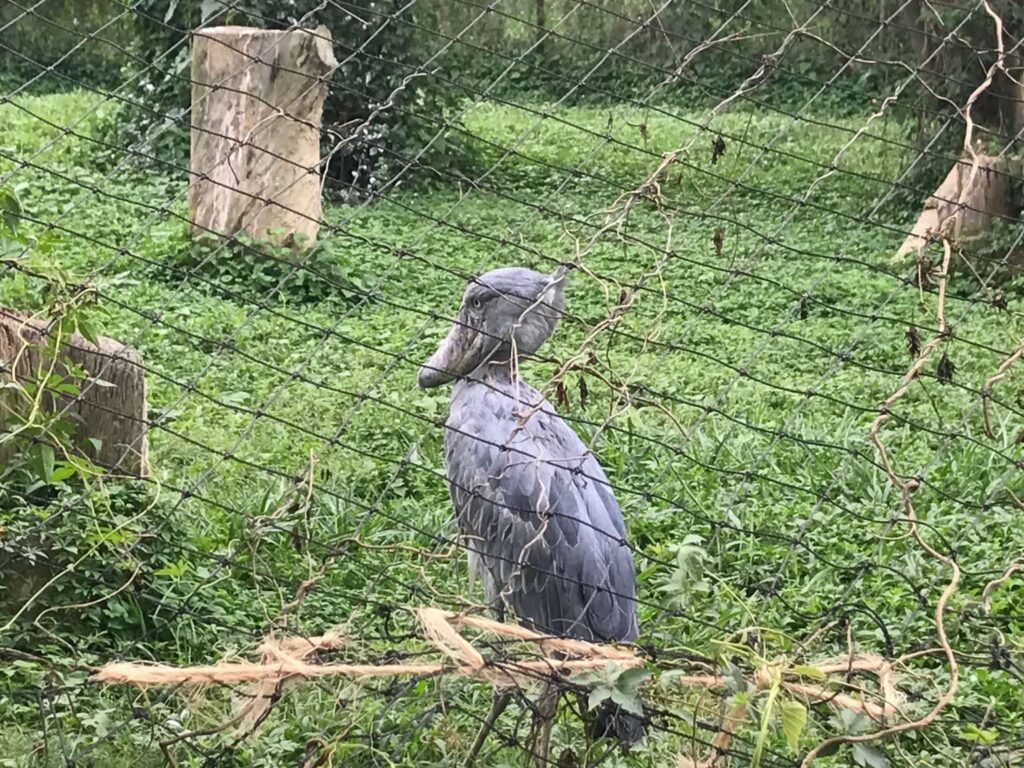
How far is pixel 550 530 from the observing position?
2.74 m

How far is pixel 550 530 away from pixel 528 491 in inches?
3.8

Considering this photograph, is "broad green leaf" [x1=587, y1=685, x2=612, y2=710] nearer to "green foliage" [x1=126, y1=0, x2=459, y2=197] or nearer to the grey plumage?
the grey plumage

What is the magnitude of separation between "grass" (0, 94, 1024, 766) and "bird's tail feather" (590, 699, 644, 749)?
12 cm

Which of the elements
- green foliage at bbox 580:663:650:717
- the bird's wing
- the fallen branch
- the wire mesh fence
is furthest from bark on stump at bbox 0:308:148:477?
green foliage at bbox 580:663:650:717

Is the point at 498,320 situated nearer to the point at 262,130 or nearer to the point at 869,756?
the point at 869,756

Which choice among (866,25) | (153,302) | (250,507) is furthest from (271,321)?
(866,25)

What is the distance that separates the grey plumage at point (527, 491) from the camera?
274 cm

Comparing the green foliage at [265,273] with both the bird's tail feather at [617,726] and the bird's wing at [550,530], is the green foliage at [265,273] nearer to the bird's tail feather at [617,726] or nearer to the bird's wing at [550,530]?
the bird's wing at [550,530]

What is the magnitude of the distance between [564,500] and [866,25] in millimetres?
6269

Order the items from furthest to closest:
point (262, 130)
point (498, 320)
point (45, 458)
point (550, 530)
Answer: point (262, 130), point (498, 320), point (550, 530), point (45, 458)

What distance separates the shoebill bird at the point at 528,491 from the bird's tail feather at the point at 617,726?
0.78 feet

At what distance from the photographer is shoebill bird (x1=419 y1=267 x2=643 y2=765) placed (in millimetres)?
2734

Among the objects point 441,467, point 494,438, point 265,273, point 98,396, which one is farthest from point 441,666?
point 265,273

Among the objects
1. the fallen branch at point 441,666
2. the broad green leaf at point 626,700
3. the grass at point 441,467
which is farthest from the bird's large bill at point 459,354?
the broad green leaf at point 626,700
